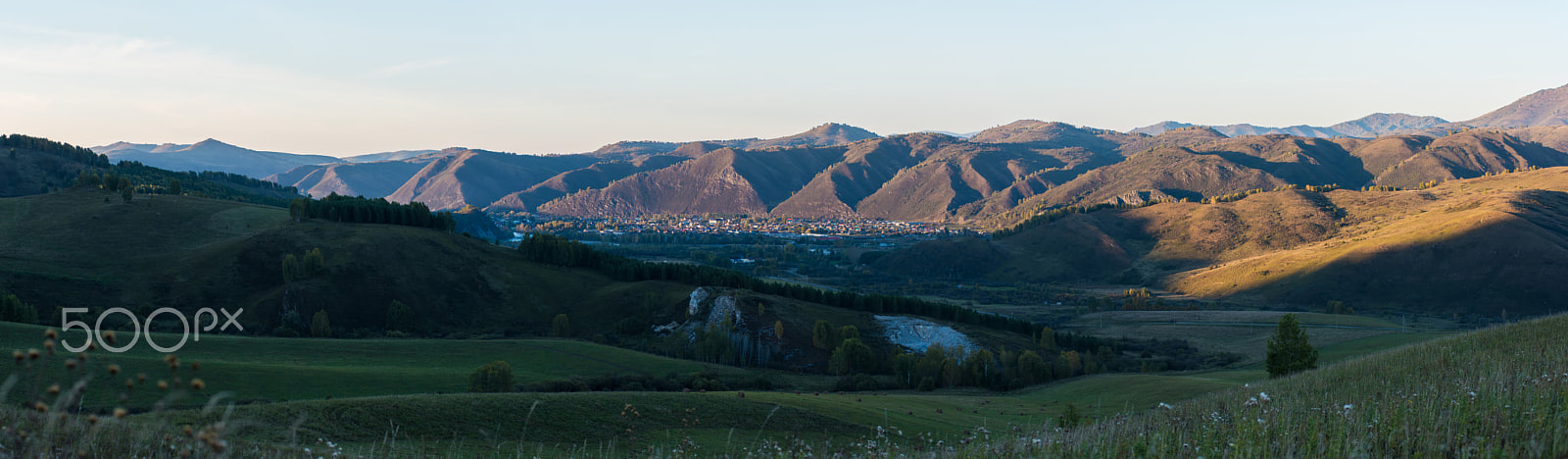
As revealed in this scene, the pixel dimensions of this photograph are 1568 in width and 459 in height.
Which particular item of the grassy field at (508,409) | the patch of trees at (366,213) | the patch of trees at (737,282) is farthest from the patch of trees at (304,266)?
the grassy field at (508,409)

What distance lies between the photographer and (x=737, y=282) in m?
158

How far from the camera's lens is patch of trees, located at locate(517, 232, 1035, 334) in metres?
148

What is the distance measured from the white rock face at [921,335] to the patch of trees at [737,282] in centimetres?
1356

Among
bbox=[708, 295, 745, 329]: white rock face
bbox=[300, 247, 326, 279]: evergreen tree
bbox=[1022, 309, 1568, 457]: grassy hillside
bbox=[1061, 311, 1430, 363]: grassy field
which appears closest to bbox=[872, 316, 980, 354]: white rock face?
bbox=[708, 295, 745, 329]: white rock face

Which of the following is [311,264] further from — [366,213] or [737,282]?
[737,282]

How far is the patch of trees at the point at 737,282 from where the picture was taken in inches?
5827

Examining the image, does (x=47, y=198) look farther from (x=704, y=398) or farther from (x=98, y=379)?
(x=704, y=398)

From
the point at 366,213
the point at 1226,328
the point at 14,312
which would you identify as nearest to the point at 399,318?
the point at 14,312

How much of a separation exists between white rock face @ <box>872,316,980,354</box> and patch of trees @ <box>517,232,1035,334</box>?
13561 mm

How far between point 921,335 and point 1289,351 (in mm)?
63592

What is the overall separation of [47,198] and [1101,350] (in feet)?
664

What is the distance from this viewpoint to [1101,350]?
129500mm

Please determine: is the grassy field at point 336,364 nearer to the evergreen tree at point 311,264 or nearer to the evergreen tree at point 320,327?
the evergreen tree at point 320,327

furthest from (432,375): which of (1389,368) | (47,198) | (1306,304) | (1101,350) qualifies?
(1306,304)
